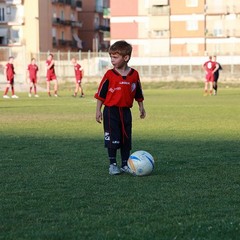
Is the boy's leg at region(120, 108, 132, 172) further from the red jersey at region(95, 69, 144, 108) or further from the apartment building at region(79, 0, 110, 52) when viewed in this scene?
the apartment building at region(79, 0, 110, 52)

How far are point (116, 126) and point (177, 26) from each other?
263ft

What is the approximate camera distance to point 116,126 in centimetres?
1098

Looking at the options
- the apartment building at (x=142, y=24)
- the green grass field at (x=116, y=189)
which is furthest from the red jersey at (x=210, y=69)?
the apartment building at (x=142, y=24)

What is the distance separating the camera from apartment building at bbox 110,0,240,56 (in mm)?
88312

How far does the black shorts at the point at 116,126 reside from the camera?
11.0 metres

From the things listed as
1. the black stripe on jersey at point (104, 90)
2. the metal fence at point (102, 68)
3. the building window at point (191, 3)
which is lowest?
the metal fence at point (102, 68)

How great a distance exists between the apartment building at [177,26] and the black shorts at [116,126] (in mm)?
75308

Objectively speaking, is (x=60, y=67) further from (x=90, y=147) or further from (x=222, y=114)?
(x=90, y=147)

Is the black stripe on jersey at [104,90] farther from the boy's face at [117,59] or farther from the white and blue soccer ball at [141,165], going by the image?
the white and blue soccer ball at [141,165]

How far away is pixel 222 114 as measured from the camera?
25469 mm

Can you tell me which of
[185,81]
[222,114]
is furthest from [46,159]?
[185,81]

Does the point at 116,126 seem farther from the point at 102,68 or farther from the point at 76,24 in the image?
the point at 76,24

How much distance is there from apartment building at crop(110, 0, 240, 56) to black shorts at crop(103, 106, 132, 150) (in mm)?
75308

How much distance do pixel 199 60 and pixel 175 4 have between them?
1263cm
